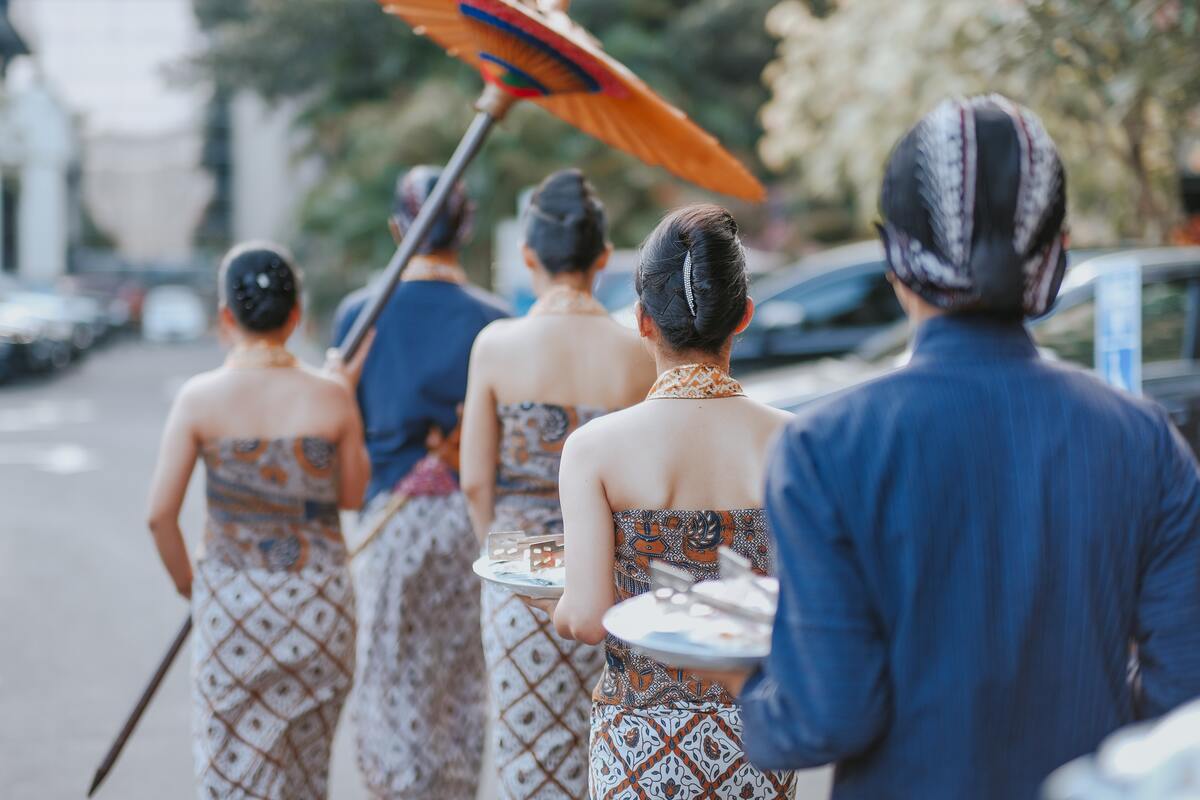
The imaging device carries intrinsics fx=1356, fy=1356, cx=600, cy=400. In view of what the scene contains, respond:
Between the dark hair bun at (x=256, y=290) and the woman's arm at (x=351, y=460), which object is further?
the woman's arm at (x=351, y=460)

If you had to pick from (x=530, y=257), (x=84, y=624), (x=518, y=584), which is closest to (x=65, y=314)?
(x=84, y=624)

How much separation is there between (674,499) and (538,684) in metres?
1.23

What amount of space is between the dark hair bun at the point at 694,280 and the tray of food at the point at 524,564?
1.59ft

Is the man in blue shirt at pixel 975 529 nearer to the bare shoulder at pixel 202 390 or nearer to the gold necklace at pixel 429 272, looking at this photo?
the bare shoulder at pixel 202 390

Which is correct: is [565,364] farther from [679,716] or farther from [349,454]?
[679,716]

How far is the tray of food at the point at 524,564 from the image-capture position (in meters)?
2.59

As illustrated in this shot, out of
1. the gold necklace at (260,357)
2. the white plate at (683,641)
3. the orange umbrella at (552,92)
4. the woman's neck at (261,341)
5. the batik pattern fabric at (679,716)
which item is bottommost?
the batik pattern fabric at (679,716)

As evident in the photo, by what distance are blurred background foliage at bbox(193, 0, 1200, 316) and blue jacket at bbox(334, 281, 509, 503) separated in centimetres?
392

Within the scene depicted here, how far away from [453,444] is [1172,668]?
3027 mm

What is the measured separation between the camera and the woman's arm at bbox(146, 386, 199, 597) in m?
3.67

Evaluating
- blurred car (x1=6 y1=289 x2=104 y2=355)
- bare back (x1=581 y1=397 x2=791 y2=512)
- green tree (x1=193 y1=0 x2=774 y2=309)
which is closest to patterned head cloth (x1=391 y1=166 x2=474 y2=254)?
bare back (x1=581 y1=397 x2=791 y2=512)

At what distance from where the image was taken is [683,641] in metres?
1.90

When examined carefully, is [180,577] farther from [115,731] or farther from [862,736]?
[862,736]

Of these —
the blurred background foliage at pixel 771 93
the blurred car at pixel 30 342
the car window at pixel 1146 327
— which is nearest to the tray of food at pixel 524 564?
the car window at pixel 1146 327
